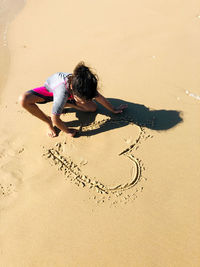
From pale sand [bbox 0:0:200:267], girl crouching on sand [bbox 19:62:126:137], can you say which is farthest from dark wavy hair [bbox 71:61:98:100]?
pale sand [bbox 0:0:200:267]

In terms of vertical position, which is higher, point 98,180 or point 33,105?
point 33,105

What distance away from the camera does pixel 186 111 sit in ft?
8.71

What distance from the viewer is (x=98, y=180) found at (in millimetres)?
2172

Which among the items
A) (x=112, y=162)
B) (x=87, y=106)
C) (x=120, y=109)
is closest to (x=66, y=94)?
(x=87, y=106)

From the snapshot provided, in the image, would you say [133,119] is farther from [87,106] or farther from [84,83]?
[84,83]

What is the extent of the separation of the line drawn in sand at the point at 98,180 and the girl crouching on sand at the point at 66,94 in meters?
0.31

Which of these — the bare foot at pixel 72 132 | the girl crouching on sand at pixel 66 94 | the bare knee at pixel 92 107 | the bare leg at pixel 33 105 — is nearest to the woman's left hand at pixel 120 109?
the girl crouching on sand at pixel 66 94

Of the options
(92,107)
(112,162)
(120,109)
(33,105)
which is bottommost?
(112,162)

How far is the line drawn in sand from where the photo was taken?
204 centimetres

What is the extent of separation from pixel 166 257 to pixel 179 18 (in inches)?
163

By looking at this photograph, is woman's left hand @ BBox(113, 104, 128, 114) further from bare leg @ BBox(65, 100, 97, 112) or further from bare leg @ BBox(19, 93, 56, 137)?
bare leg @ BBox(19, 93, 56, 137)

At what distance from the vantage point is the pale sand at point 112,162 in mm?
1795

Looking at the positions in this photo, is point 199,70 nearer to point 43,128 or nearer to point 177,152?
point 177,152

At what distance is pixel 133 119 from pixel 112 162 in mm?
654
